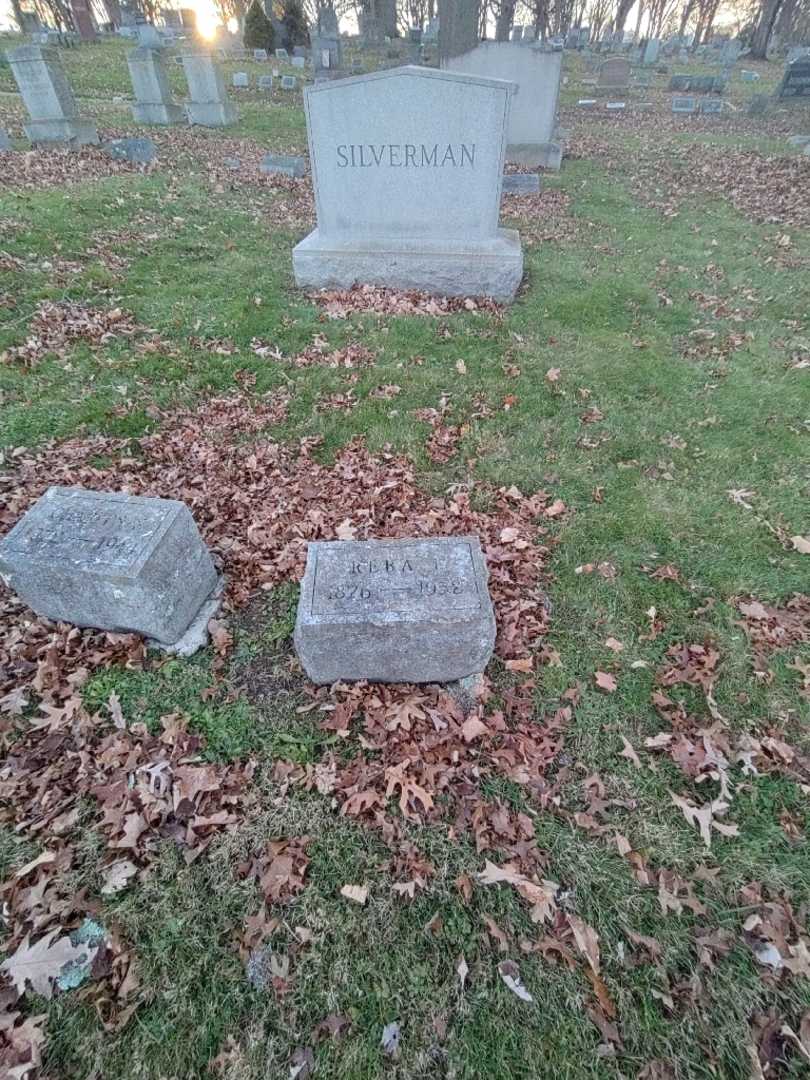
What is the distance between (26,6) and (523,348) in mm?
54339

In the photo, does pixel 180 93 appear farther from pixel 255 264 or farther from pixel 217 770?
pixel 217 770

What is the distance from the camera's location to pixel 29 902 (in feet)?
8.22

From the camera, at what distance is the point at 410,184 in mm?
7125

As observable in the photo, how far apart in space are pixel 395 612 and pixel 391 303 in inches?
220

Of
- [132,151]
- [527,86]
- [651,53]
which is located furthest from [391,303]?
[651,53]

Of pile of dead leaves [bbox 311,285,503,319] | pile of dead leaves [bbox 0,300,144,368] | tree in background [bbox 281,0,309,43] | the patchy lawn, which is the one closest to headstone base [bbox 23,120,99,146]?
the patchy lawn

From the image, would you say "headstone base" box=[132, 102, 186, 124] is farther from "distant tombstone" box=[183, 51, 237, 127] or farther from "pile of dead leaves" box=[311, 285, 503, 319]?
"pile of dead leaves" box=[311, 285, 503, 319]

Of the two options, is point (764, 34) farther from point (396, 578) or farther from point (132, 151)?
point (396, 578)

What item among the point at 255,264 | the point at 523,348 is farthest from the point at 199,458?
the point at 255,264

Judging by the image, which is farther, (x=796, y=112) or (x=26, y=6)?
(x=26, y=6)

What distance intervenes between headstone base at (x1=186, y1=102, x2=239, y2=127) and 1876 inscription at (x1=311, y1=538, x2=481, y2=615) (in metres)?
17.8

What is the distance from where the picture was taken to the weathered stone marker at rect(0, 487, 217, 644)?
321 centimetres

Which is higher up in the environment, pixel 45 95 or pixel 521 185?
pixel 45 95

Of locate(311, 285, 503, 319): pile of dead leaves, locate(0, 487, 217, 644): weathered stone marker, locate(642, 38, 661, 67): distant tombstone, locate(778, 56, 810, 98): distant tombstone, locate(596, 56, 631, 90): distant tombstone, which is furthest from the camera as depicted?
locate(642, 38, 661, 67): distant tombstone
